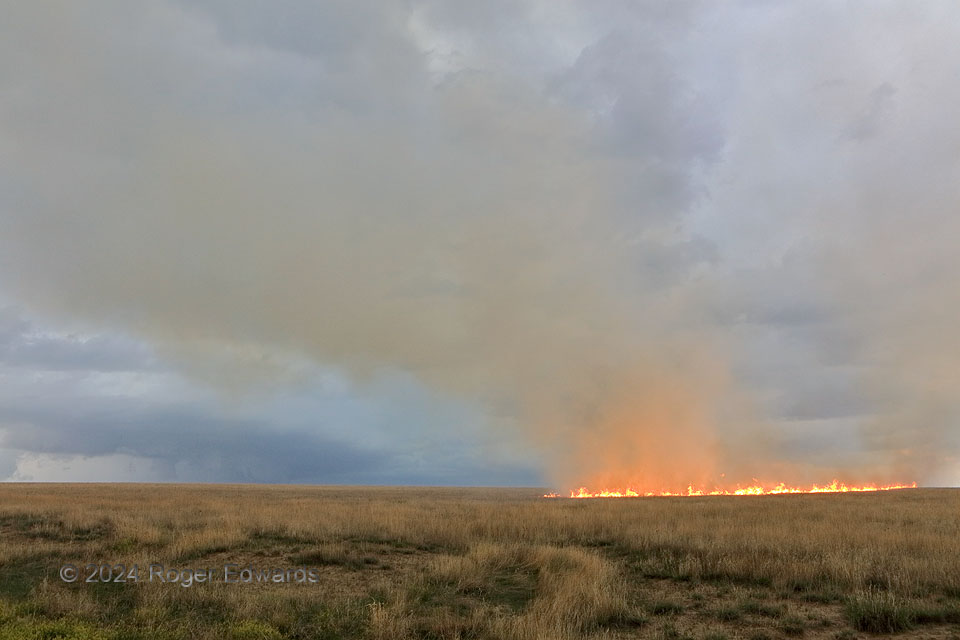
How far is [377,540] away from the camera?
21.8 metres

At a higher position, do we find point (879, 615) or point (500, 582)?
point (879, 615)

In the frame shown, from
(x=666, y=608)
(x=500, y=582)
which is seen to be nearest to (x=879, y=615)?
(x=666, y=608)

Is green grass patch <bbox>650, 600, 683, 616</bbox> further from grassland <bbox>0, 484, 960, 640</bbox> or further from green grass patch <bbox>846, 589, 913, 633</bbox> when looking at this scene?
green grass patch <bbox>846, 589, 913, 633</bbox>

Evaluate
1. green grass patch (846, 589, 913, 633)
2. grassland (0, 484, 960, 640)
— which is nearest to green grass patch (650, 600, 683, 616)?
grassland (0, 484, 960, 640)

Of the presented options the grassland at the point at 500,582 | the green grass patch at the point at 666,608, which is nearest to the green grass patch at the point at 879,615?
the grassland at the point at 500,582

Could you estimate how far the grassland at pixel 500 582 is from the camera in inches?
Result: 439

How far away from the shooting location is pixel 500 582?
15492 mm

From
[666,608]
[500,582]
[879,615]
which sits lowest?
[500,582]

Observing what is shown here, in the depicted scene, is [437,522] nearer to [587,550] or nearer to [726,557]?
[587,550]

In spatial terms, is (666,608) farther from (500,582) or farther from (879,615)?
(500,582)

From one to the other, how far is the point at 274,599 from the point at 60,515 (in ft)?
71.4

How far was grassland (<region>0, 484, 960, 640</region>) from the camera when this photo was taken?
11148 mm

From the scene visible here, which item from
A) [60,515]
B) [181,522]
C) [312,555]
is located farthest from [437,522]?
[60,515]

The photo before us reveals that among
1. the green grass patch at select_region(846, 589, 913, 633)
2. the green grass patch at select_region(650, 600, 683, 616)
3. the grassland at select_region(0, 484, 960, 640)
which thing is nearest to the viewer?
the green grass patch at select_region(846, 589, 913, 633)
